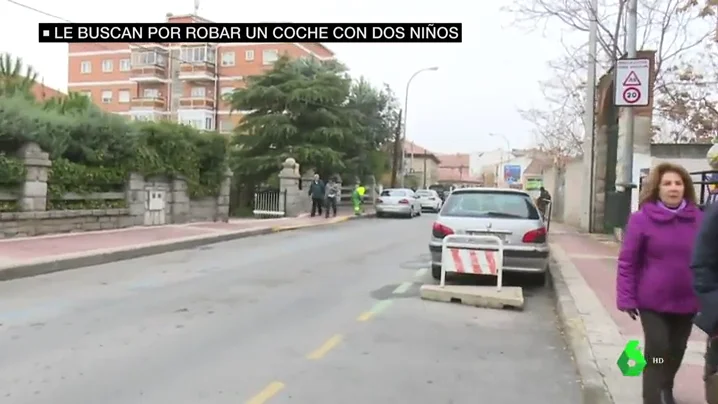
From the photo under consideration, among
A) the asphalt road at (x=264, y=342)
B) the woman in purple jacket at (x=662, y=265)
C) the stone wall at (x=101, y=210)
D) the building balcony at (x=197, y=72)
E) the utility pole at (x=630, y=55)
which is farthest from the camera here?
the building balcony at (x=197, y=72)

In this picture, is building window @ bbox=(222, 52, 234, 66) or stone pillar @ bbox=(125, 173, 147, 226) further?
building window @ bbox=(222, 52, 234, 66)

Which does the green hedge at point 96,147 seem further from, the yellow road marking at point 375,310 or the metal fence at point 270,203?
the yellow road marking at point 375,310

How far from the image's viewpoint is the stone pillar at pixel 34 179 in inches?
616

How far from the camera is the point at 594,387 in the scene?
5.34 metres

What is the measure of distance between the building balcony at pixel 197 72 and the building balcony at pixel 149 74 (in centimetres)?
286

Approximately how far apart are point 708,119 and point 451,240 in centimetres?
1932

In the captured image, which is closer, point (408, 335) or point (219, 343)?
point (219, 343)

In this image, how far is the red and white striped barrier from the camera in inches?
400

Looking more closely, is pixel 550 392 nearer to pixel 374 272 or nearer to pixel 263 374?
pixel 263 374

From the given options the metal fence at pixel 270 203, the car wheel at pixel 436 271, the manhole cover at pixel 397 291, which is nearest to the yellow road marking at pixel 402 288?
the manhole cover at pixel 397 291

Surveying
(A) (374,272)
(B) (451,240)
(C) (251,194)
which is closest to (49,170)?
(A) (374,272)

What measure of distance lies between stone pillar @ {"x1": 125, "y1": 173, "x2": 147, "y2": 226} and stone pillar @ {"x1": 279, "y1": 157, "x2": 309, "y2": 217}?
1144cm

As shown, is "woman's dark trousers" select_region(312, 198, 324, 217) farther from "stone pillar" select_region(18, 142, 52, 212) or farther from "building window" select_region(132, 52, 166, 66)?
"building window" select_region(132, 52, 166, 66)

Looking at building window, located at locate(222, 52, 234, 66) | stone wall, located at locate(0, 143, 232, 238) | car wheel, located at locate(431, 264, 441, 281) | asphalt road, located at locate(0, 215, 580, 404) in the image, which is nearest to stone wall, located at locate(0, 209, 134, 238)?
stone wall, located at locate(0, 143, 232, 238)
